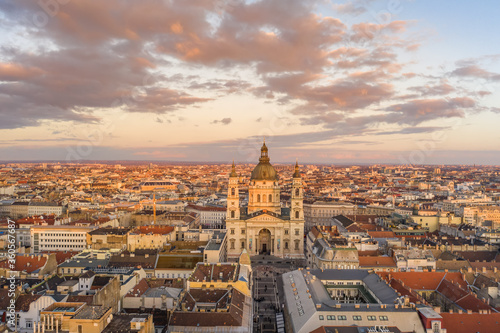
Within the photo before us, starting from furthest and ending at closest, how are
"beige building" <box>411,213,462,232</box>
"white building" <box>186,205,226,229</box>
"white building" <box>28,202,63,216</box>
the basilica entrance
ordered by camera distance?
"white building" <box>186,205,226,229</box>
"white building" <box>28,202,63,216</box>
"beige building" <box>411,213,462,232</box>
the basilica entrance

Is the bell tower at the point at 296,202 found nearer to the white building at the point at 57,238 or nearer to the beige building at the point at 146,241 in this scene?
the beige building at the point at 146,241

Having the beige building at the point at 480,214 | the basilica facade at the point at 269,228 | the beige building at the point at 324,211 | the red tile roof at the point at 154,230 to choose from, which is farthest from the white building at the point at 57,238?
the beige building at the point at 480,214

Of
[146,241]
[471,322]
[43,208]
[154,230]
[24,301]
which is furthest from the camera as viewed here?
[43,208]

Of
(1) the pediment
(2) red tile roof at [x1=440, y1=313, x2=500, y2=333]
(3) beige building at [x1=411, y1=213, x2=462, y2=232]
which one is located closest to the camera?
(2) red tile roof at [x1=440, y1=313, x2=500, y2=333]

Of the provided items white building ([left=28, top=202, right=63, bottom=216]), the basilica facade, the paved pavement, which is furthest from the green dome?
white building ([left=28, top=202, right=63, bottom=216])

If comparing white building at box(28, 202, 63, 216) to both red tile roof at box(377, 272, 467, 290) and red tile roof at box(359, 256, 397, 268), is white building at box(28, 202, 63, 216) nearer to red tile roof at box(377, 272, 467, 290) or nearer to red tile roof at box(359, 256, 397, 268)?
red tile roof at box(359, 256, 397, 268)

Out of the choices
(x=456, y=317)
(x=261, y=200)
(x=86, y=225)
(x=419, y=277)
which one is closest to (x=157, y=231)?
(x=86, y=225)

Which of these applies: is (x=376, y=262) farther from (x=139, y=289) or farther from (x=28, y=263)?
(x=28, y=263)

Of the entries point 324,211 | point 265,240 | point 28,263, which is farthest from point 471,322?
point 324,211
